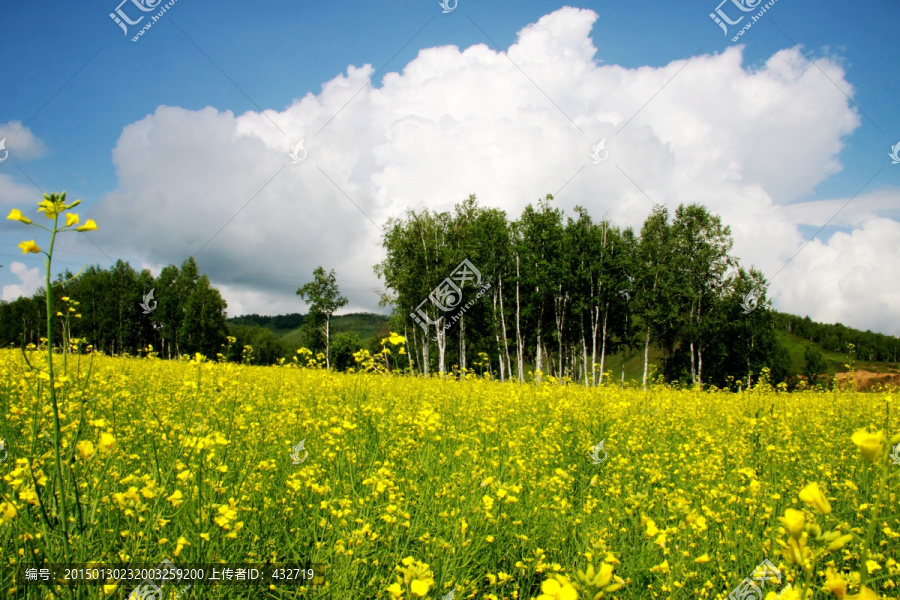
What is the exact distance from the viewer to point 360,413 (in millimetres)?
5152

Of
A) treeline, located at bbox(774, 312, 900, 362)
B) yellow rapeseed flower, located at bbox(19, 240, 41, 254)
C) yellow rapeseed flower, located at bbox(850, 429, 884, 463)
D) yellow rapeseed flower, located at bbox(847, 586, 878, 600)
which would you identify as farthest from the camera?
treeline, located at bbox(774, 312, 900, 362)

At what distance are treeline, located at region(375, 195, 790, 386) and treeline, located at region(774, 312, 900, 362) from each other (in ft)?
304

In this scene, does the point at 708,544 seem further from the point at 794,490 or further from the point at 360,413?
the point at 360,413

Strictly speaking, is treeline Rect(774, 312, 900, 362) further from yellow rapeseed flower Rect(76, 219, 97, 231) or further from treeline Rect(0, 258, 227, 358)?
yellow rapeseed flower Rect(76, 219, 97, 231)

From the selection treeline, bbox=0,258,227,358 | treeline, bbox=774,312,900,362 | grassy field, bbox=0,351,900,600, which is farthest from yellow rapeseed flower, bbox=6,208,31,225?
treeline, bbox=774,312,900,362

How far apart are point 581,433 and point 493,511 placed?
3.00m

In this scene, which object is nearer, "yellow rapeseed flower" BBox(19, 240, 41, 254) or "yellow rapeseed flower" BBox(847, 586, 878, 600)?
"yellow rapeseed flower" BBox(847, 586, 878, 600)

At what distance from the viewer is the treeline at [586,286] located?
86.5 feet

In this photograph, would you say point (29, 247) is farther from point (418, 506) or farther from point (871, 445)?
point (418, 506)

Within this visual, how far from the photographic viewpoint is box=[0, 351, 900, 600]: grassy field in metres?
2.30

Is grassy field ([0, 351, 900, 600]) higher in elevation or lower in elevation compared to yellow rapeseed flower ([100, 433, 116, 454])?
lower

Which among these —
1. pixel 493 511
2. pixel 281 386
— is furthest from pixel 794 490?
pixel 281 386

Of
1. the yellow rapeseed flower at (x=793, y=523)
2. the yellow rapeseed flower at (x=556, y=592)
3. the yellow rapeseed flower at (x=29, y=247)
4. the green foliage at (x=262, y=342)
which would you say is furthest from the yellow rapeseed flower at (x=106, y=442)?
the green foliage at (x=262, y=342)

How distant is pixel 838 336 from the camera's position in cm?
11075
